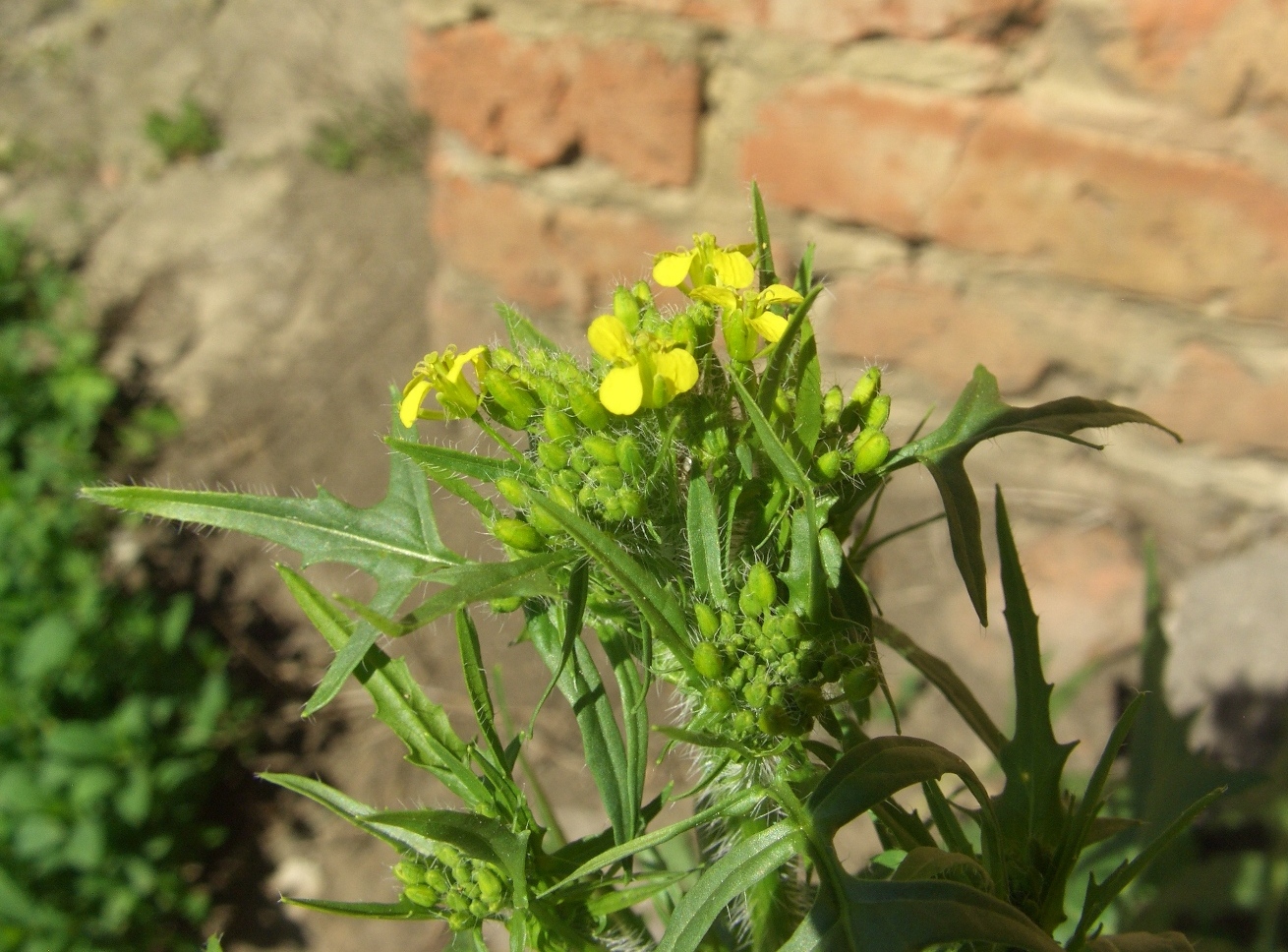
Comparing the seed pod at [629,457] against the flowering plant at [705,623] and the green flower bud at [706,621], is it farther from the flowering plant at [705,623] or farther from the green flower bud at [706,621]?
the green flower bud at [706,621]

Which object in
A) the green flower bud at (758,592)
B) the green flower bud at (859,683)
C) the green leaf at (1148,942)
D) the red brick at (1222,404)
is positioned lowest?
the red brick at (1222,404)

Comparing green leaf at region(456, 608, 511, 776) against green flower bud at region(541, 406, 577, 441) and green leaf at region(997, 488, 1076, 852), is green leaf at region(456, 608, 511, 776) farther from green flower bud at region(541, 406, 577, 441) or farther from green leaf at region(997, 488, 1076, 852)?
green leaf at region(997, 488, 1076, 852)

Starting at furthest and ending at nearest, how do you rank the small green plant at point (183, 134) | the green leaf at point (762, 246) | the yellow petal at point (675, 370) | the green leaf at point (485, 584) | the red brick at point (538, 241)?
the small green plant at point (183, 134)
the red brick at point (538, 241)
the green leaf at point (762, 246)
the yellow petal at point (675, 370)
the green leaf at point (485, 584)

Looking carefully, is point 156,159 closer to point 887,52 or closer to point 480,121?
point 480,121

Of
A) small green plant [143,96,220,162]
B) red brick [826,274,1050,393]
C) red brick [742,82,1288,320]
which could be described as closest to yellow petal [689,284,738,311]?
red brick [742,82,1288,320]

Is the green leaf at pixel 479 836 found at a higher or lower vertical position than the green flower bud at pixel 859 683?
lower

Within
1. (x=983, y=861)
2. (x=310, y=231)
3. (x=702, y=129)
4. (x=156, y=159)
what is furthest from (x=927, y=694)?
(x=156, y=159)

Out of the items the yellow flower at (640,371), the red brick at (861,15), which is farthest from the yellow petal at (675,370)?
the red brick at (861,15)
